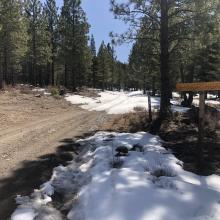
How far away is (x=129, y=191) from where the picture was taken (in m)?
7.40

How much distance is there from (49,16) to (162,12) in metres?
42.6

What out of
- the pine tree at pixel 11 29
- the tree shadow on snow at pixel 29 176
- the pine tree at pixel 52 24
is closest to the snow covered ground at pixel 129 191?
the tree shadow on snow at pixel 29 176

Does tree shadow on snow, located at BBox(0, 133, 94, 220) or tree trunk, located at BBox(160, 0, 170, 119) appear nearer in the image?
tree shadow on snow, located at BBox(0, 133, 94, 220)

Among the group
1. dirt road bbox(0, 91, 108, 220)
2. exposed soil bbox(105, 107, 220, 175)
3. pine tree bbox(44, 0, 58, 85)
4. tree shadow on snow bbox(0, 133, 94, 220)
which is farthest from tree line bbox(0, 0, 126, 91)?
tree shadow on snow bbox(0, 133, 94, 220)

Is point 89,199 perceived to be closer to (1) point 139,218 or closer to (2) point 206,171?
(1) point 139,218

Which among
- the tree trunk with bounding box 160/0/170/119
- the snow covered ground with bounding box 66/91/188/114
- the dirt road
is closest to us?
the dirt road

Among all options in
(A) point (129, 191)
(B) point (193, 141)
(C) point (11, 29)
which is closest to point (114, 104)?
(C) point (11, 29)

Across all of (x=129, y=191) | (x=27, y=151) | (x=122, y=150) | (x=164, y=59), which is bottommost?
(x=27, y=151)

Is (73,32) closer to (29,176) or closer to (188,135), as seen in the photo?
(188,135)

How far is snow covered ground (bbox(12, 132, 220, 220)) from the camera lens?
6566 mm

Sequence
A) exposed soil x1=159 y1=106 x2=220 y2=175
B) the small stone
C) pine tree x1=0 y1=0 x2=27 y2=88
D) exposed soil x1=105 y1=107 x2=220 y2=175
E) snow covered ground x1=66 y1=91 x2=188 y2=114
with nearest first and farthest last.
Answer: exposed soil x1=159 y1=106 x2=220 y2=175
exposed soil x1=105 y1=107 x2=220 y2=175
the small stone
snow covered ground x1=66 y1=91 x2=188 y2=114
pine tree x1=0 y1=0 x2=27 y2=88

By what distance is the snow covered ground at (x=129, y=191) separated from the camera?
259 inches

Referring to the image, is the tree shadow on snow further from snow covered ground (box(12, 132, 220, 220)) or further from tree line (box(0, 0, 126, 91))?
tree line (box(0, 0, 126, 91))

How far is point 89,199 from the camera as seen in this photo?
23.9 feet
